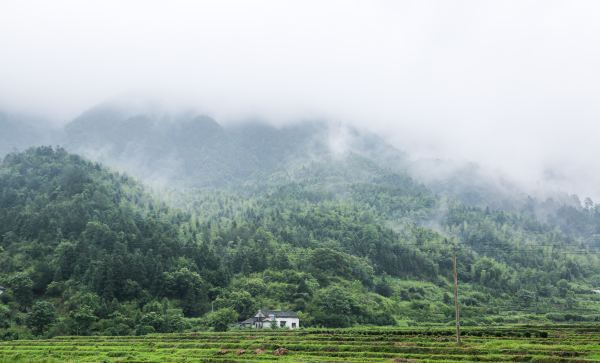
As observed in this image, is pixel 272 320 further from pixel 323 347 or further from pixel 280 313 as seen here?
pixel 323 347

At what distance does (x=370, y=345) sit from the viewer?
215 feet

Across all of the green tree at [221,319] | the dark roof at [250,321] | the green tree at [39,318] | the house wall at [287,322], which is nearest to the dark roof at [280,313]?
the house wall at [287,322]

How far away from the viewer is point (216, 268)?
125500 millimetres

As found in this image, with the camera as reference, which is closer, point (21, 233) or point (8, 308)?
point (8, 308)

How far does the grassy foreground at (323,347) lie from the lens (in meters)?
55.4

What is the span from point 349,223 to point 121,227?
71418mm

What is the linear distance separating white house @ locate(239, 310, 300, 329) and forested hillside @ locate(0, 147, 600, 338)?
342 centimetres

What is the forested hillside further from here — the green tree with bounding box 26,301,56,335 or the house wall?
the house wall

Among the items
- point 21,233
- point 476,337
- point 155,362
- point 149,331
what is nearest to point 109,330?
point 149,331

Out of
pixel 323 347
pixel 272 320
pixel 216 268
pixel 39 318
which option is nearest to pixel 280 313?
pixel 272 320

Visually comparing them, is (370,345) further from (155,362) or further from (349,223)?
(349,223)

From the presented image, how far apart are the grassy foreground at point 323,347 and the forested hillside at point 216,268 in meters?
15.1

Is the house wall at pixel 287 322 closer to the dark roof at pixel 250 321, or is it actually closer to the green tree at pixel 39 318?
the dark roof at pixel 250 321

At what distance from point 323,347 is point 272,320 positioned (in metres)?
Answer: 33.7
